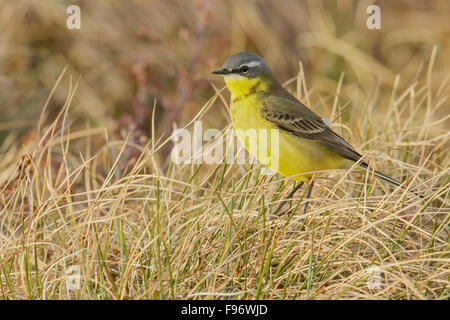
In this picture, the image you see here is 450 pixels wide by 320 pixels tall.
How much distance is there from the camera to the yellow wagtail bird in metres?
3.93

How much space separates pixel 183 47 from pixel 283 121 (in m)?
4.67

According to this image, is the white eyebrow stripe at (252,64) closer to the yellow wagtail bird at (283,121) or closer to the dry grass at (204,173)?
the yellow wagtail bird at (283,121)

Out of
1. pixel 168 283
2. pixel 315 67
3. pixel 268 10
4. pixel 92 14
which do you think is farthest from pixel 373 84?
pixel 168 283

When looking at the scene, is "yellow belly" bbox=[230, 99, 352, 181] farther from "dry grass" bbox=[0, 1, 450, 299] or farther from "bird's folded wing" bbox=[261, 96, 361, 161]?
"dry grass" bbox=[0, 1, 450, 299]

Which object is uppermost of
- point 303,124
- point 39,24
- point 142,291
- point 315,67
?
point 39,24

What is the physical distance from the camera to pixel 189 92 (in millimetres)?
6395

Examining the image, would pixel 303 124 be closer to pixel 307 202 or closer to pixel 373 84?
pixel 307 202

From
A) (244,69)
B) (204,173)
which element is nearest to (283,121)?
(244,69)

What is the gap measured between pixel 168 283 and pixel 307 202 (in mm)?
1025

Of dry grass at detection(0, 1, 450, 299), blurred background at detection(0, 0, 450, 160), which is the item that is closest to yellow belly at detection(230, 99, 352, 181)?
dry grass at detection(0, 1, 450, 299)

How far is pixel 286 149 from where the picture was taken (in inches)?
153

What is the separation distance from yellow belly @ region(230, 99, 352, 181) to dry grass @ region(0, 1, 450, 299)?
138 millimetres

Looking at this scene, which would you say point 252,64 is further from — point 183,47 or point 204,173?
point 183,47

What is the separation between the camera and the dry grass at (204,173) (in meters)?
3.30
